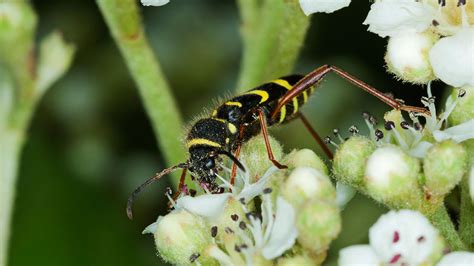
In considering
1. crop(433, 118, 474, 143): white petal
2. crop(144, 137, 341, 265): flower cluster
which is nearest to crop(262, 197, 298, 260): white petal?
crop(144, 137, 341, 265): flower cluster

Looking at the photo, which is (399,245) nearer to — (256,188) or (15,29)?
(256,188)

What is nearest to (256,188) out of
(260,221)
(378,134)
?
(260,221)

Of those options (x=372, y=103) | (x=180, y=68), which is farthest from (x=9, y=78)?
(x=372, y=103)

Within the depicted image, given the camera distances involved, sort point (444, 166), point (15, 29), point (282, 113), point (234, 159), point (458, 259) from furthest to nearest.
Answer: point (15, 29) → point (282, 113) → point (234, 159) → point (444, 166) → point (458, 259)

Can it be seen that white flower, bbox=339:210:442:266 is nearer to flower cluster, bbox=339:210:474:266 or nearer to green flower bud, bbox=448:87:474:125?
flower cluster, bbox=339:210:474:266

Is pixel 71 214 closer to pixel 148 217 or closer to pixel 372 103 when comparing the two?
pixel 148 217

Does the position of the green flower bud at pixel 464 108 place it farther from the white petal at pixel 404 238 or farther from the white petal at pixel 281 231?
the white petal at pixel 281 231

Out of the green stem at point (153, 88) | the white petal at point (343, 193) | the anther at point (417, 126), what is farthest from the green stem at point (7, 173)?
the anther at point (417, 126)

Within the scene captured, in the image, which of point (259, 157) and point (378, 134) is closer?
point (378, 134)

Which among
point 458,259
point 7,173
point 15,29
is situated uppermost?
point 15,29
